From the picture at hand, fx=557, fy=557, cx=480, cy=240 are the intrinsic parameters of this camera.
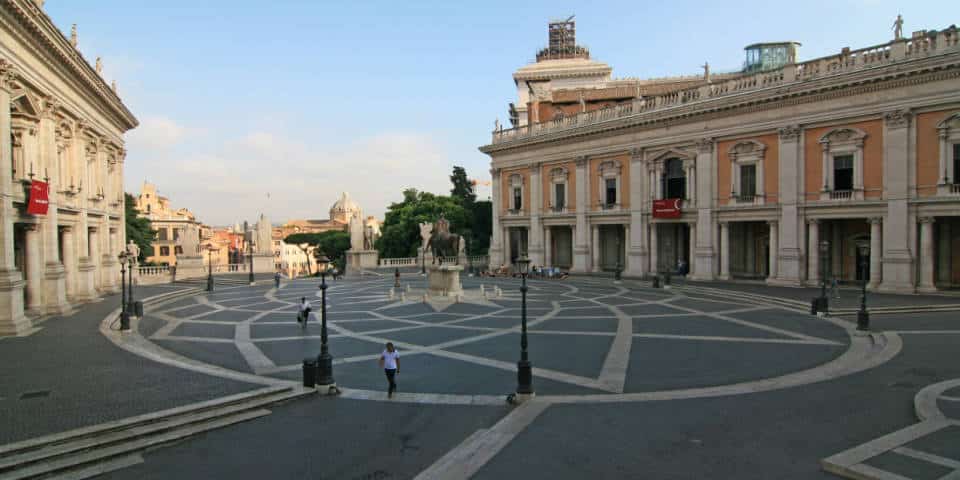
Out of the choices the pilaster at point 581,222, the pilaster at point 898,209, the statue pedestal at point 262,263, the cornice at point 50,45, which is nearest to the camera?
the cornice at point 50,45

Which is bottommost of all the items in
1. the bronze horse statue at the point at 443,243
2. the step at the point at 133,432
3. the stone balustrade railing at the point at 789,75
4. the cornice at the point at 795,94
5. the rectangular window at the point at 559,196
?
the step at the point at 133,432

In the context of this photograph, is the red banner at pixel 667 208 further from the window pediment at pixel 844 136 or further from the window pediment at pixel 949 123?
the window pediment at pixel 949 123

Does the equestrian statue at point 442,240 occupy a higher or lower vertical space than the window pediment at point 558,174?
lower

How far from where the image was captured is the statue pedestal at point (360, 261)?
49231 mm

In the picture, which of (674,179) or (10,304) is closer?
(10,304)

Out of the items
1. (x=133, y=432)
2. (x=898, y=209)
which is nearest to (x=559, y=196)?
(x=898, y=209)

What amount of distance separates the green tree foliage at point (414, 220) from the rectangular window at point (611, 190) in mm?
22000

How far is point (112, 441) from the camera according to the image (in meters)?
10.5

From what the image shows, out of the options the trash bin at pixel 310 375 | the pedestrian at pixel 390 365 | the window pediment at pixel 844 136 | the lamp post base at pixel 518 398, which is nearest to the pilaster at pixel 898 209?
the window pediment at pixel 844 136

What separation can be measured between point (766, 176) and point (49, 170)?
3830cm

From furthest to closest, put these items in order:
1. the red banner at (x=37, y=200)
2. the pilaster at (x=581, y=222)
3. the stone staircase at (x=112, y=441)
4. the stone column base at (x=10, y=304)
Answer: the pilaster at (x=581, y=222) < the red banner at (x=37, y=200) < the stone column base at (x=10, y=304) < the stone staircase at (x=112, y=441)

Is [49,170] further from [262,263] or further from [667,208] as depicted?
[667,208]

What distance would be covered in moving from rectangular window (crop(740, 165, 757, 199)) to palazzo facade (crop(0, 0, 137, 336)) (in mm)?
37291

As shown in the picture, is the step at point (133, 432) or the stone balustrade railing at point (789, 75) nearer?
the step at point (133, 432)
